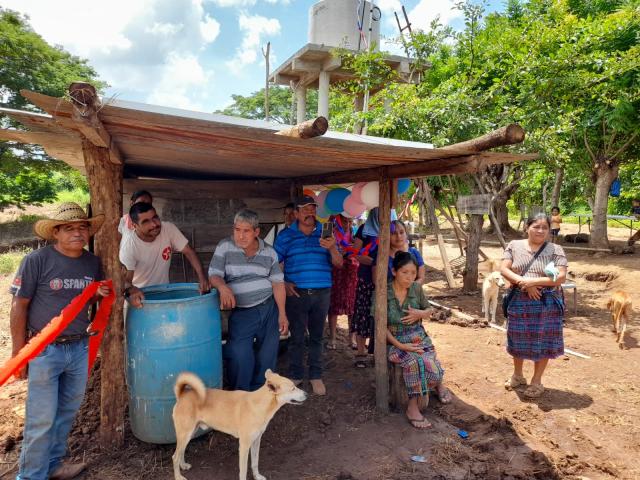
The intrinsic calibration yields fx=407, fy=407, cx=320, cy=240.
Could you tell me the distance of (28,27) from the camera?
13.9m

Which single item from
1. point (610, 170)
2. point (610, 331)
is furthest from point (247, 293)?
point (610, 170)

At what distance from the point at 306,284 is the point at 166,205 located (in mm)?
2510

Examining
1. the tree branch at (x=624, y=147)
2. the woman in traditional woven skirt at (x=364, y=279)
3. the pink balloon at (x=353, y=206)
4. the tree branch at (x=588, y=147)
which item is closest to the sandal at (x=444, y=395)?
the woman in traditional woven skirt at (x=364, y=279)

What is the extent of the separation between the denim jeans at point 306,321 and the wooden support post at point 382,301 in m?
0.51

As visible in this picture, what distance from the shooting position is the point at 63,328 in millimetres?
2365

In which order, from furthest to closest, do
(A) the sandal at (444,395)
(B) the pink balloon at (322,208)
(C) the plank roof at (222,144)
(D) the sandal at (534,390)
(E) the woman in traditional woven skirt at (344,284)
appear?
1. (B) the pink balloon at (322,208)
2. (E) the woman in traditional woven skirt at (344,284)
3. (D) the sandal at (534,390)
4. (A) the sandal at (444,395)
5. (C) the plank roof at (222,144)

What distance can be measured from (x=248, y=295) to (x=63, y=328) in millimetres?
1238

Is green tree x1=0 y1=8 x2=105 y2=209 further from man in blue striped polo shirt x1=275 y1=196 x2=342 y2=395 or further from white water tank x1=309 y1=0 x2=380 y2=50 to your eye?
man in blue striped polo shirt x1=275 y1=196 x2=342 y2=395

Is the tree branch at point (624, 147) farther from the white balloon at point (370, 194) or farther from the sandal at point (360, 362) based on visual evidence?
the sandal at point (360, 362)

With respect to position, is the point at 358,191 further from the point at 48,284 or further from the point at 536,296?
the point at 48,284

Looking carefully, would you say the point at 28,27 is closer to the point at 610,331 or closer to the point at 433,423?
the point at 433,423

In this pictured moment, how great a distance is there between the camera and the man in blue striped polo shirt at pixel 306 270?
379 cm

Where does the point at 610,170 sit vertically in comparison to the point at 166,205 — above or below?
above

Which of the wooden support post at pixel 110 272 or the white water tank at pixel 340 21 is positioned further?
the white water tank at pixel 340 21
